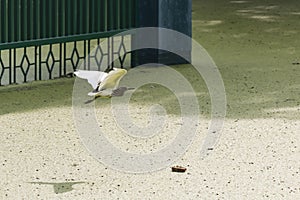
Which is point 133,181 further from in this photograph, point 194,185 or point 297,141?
point 297,141

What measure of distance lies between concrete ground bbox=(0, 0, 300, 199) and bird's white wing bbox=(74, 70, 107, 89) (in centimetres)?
16

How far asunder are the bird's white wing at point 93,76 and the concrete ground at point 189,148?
0.16 m

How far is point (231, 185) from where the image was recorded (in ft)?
17.8

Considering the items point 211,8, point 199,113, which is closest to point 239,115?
point 199,113

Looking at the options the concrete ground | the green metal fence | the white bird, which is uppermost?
A: the green metal fence

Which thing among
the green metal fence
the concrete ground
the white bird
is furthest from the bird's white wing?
the green metal fence

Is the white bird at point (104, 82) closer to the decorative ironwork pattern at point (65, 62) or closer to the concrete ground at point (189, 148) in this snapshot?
the concrete ground at point (189, 148)

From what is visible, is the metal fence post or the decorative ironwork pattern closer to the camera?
the decorative ironwork pattern

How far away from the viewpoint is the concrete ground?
5.37 m

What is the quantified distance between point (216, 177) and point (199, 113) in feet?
5.30

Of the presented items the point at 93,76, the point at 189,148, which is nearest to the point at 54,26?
the point at 93,76

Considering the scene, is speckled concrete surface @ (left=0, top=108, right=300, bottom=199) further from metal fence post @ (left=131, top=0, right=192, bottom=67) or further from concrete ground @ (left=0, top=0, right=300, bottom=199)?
metal fence post @ (left=131, top=0, right=192, bottom=67)

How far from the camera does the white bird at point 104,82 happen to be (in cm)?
761

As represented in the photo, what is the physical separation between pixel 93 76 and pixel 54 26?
Result: 2.54ft
